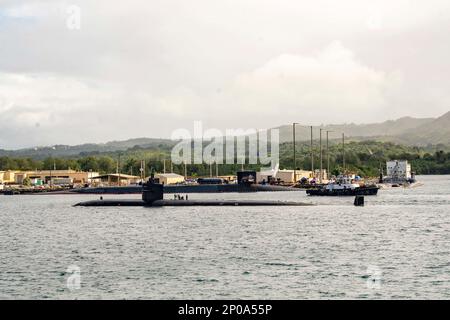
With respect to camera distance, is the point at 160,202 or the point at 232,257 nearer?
the point at 232,257

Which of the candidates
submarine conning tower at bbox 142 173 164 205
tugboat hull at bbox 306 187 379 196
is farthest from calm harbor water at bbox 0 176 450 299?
tugboat hull at bbox 306 187 379 196

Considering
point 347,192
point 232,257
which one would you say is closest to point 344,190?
point 347,192

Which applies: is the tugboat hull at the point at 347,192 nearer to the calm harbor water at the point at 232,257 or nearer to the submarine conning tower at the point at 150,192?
the submarine conning tower at the point at 150,192

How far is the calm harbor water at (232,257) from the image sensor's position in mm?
41906

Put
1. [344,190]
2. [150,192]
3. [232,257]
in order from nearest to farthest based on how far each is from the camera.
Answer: [232,257] < [150,192] < [344,190]

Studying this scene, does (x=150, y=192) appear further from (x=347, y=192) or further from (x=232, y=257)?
(x=232, y=257)

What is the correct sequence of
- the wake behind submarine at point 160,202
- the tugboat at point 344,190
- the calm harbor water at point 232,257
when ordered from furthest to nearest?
the tugboat at point 344,190
the wake behind submarine at point 160,202
the calm harbor water at point 232,257

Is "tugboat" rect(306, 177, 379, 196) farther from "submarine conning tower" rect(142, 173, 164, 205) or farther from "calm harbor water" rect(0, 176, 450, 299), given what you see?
"calm harbor water" rect(0, 176, 450, 299)

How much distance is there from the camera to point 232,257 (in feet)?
180

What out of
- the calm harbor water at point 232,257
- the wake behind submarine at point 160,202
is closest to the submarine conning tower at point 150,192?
the wake behind submarine at point 160,202

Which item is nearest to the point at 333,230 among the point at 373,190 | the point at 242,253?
the point at 242,253

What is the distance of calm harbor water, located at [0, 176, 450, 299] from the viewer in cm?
4191

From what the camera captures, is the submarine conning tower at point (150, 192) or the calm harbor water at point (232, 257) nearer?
the calm harbor water at point (232, 257)
